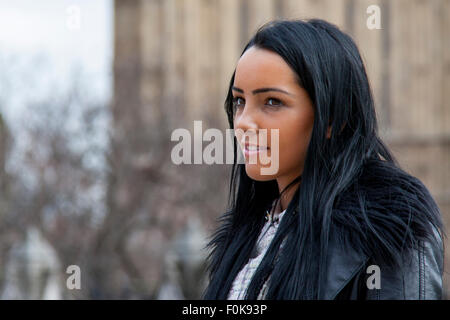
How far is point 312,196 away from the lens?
7.25 ft

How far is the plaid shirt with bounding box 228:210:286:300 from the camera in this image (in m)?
2.36

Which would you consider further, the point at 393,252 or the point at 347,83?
the point at 347,83

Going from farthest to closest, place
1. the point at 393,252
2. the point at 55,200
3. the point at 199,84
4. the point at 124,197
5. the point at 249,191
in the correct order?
the point at 199,84 < the point at 124,197 < the point at 55,200 < the point at 249,191 < the point at 393,252

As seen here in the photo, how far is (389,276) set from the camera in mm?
2068

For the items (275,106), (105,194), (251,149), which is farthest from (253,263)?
(105,194)

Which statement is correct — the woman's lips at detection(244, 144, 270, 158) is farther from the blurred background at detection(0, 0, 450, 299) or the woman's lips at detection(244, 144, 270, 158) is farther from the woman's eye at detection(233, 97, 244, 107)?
the blurred background at detection(0, 0, 450, 299)

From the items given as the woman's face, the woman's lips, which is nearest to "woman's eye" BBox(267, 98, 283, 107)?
the woman's face

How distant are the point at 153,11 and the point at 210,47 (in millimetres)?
2152

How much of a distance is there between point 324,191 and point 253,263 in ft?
1.08

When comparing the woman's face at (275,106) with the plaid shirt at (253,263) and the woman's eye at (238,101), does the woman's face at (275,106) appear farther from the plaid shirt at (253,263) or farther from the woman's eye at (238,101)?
the plaid shirt at (253,263)

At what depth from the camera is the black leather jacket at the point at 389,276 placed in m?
2.05

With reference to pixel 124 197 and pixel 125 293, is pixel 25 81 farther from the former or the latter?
pixel 125 293
